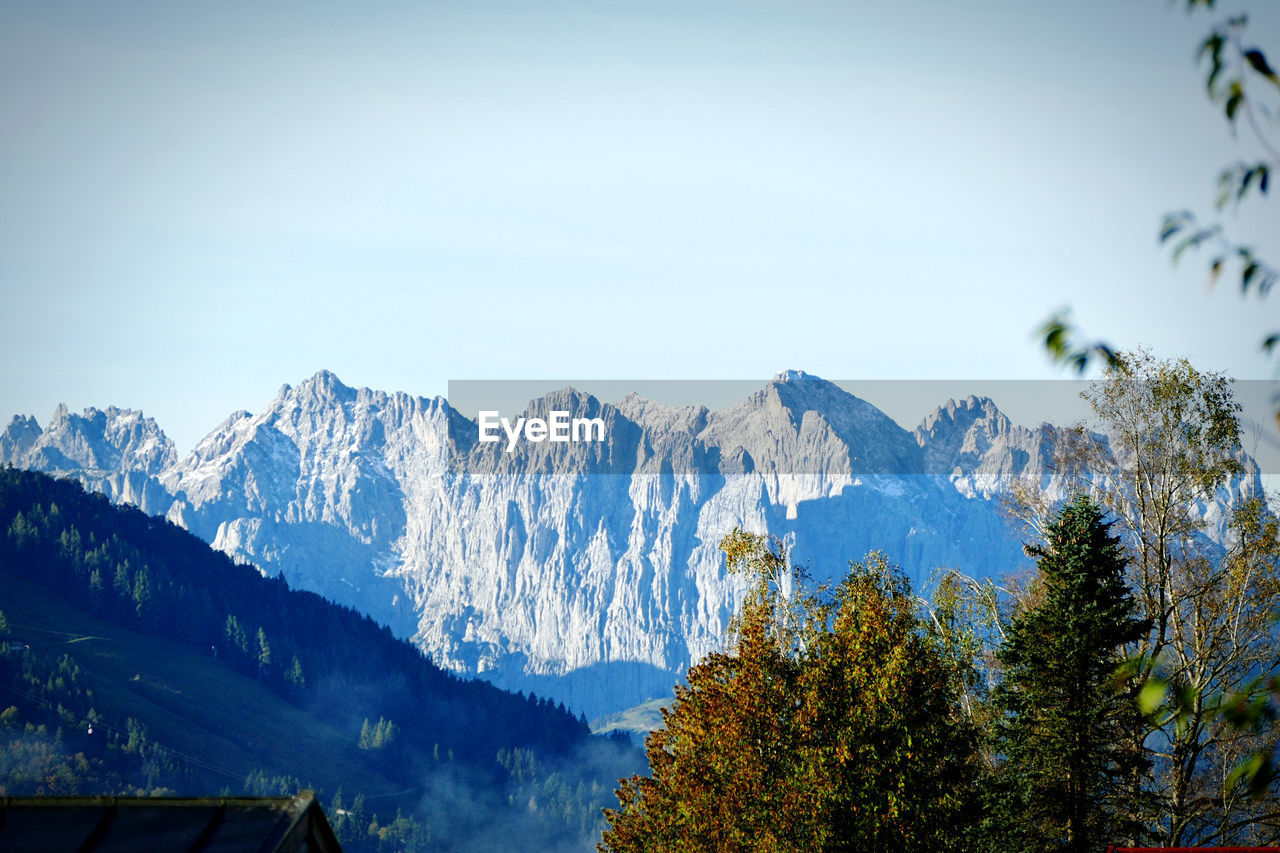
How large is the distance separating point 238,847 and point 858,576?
3170cm

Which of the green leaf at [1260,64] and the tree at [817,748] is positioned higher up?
the green leaf at [1260,64]

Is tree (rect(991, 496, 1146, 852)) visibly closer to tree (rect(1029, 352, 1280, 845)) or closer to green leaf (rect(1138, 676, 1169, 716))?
tree (rect(1029, 352, 1280, 845))

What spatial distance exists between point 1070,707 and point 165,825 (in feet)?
95.6

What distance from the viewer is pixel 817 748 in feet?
104

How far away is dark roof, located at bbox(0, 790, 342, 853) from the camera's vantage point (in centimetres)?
1080

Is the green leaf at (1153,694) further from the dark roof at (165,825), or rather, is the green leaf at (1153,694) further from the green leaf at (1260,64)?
the dark roof at (165,825)

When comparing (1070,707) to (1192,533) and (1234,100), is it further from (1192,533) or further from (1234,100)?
(1234,100)

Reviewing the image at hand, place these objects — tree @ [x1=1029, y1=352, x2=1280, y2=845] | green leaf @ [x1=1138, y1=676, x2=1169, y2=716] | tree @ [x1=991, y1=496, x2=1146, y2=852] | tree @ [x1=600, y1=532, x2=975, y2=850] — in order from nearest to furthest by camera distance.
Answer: green leaf @ [x1=1138, y1=676, x2=1169, y2=716], tree @ [x1=600, y1=532, x2=975, y2=850], tree @ [x1=991, y1=496, x2=1146, y2=852], tree @ [x1=1029, y1=352, x2=1280, y2=845]

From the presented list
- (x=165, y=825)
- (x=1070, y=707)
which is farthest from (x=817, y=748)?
(x=165, y=825)

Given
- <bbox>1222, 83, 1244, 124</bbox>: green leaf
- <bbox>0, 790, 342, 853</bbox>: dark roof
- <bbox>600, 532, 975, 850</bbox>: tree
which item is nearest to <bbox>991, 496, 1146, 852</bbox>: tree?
<bbox>600, 532, 975, 850</bbox>: tree

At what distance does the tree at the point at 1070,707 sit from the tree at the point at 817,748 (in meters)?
1.80

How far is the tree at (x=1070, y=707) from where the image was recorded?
3300 centimetres

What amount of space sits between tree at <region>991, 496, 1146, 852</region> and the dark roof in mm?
26961

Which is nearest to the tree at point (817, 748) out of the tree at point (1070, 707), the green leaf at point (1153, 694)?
the tree at point (1070, 707)
